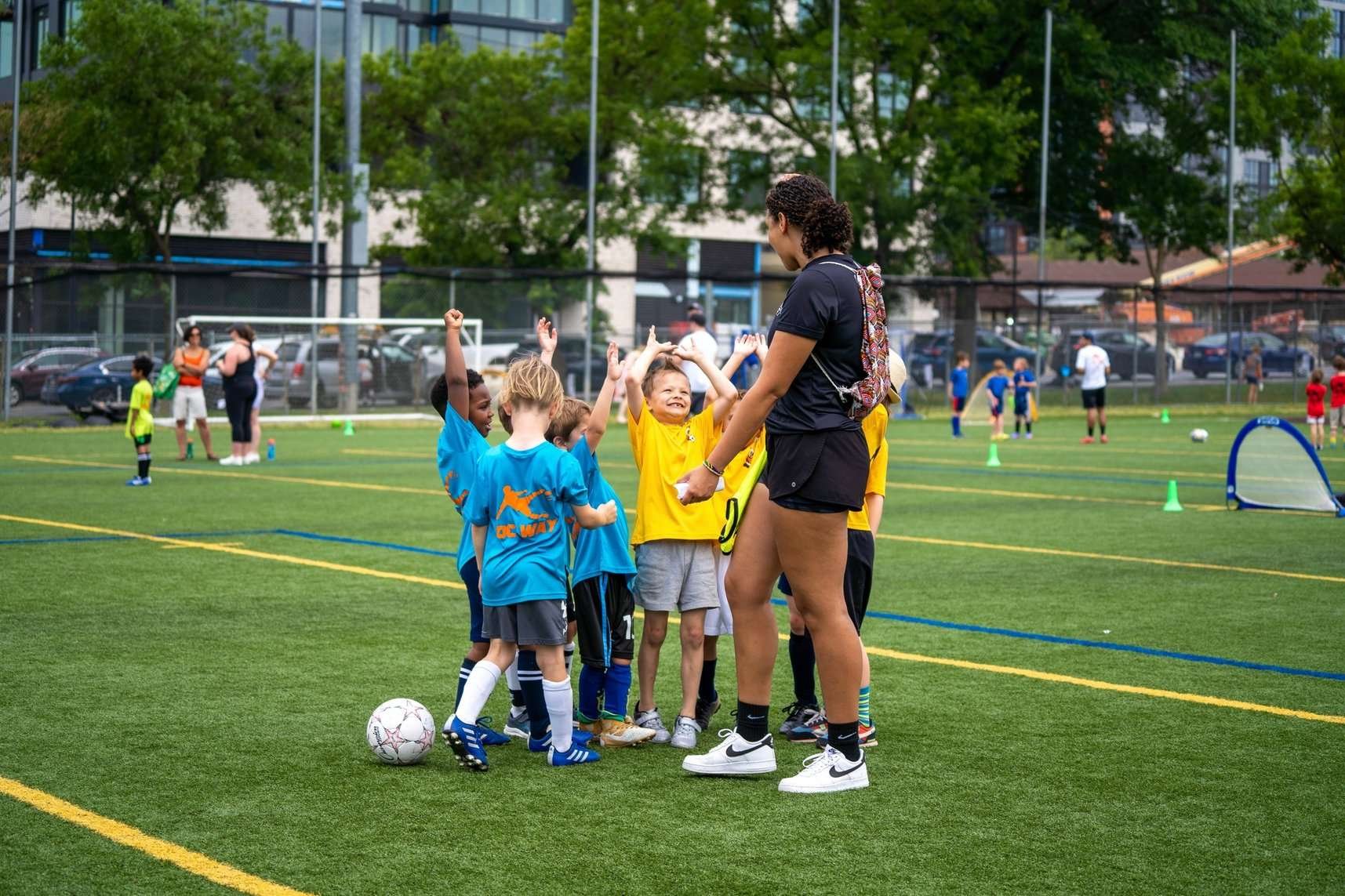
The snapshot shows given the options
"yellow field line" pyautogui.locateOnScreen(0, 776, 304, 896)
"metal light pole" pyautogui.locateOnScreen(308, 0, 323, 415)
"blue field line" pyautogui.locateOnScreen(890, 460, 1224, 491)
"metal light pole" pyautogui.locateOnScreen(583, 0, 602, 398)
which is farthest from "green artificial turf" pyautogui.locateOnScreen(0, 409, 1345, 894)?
"metal light pole" pyautogui.locateOnScreen(583, 0, 602, 398)

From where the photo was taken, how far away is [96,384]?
32406 mm

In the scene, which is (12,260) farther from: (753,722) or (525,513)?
(753,722)

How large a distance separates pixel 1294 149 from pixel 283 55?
2823 cm

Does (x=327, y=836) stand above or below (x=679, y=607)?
below

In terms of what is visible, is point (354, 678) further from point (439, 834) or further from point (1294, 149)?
point (1294, 149)

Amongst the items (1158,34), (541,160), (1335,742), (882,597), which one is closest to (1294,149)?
(1158,34)

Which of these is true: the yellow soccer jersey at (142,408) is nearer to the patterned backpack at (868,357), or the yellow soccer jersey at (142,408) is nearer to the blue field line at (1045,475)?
the blue field line at (1045,475)

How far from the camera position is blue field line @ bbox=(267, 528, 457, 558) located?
1289 centimetres

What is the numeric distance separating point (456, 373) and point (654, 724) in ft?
5.31

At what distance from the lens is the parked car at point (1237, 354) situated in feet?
147

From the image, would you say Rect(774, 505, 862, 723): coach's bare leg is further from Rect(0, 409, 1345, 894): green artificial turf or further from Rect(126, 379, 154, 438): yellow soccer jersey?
Rect(126, 379, 154, 438): yellow soccer jersey

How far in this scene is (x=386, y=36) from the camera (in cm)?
5575

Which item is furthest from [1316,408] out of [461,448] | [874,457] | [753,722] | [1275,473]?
[753,722]

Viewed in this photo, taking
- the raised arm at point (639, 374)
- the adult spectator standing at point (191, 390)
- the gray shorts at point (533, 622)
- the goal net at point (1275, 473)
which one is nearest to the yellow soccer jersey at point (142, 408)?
the adult spectator standing at point (191, 390)
